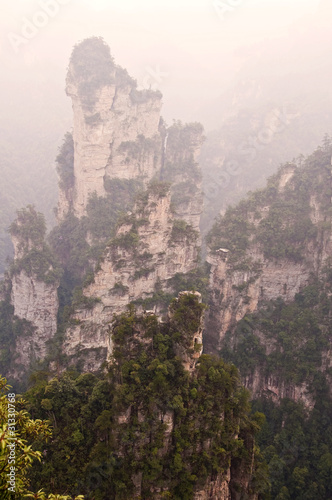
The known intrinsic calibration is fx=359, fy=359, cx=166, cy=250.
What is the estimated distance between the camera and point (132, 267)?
2512 centimetres

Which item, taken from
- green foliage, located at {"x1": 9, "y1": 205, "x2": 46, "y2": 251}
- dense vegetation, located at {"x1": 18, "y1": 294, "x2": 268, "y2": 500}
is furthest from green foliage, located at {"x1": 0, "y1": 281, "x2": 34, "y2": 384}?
dense vegetation, located at {"x1": 18, "y1": 294, "x2": 268, "y2": 500}

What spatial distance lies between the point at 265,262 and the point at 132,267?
10306 mm

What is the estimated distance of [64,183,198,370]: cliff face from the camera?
24172 millimetres

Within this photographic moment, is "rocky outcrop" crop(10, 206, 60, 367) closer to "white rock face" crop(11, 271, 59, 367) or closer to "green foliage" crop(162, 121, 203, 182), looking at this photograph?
"white rock face" crop(11, 271, 59, 367)

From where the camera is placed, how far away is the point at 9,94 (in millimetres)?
72688

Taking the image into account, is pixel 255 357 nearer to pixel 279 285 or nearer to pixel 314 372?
pixel 314 372

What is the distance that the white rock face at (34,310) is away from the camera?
1112 inches

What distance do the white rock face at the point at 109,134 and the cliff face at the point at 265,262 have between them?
14.4m

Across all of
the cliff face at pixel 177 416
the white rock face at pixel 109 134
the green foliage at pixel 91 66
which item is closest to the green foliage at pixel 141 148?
the white rock face at pixel 109 134

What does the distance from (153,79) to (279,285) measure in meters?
54.2

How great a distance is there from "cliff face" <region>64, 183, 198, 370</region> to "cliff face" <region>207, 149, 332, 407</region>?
3445 mm

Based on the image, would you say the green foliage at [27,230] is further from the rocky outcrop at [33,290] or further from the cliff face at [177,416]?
the cliff face at [177,416]

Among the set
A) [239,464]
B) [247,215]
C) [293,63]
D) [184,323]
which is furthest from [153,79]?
[239,464]

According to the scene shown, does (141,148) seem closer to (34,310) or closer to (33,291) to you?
(33,291)
